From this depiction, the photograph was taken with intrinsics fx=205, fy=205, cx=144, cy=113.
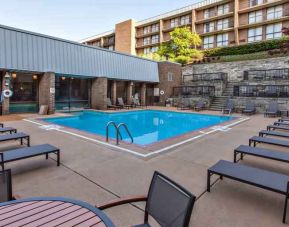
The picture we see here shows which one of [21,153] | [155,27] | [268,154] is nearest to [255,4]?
[155,27]

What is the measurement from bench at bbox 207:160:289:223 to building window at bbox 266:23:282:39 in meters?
32.7

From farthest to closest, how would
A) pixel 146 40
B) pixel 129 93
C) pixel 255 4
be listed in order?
pixel 146 40 → pixel 255 4 → pixel 129 93

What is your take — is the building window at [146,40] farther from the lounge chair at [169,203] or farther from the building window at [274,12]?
the lounge chair at [169,203]

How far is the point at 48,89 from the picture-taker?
1438 cm

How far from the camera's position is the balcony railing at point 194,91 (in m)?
21.3

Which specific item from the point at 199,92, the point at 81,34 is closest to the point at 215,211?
the point at 199,92

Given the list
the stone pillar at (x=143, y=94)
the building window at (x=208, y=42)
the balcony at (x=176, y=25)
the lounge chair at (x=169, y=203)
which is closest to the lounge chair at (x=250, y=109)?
the stone pillar at (x=143, y=94)

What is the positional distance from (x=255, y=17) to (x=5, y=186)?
37.1 metres

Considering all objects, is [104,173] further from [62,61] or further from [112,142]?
[62,61]

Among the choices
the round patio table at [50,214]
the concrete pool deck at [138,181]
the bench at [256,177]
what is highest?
the round patio table at [50,214]

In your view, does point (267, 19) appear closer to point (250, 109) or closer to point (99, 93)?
point (250, 109)

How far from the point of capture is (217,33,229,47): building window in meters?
33.1

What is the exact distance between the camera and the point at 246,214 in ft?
9.89

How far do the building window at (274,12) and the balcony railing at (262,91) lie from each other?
17.5 metres
